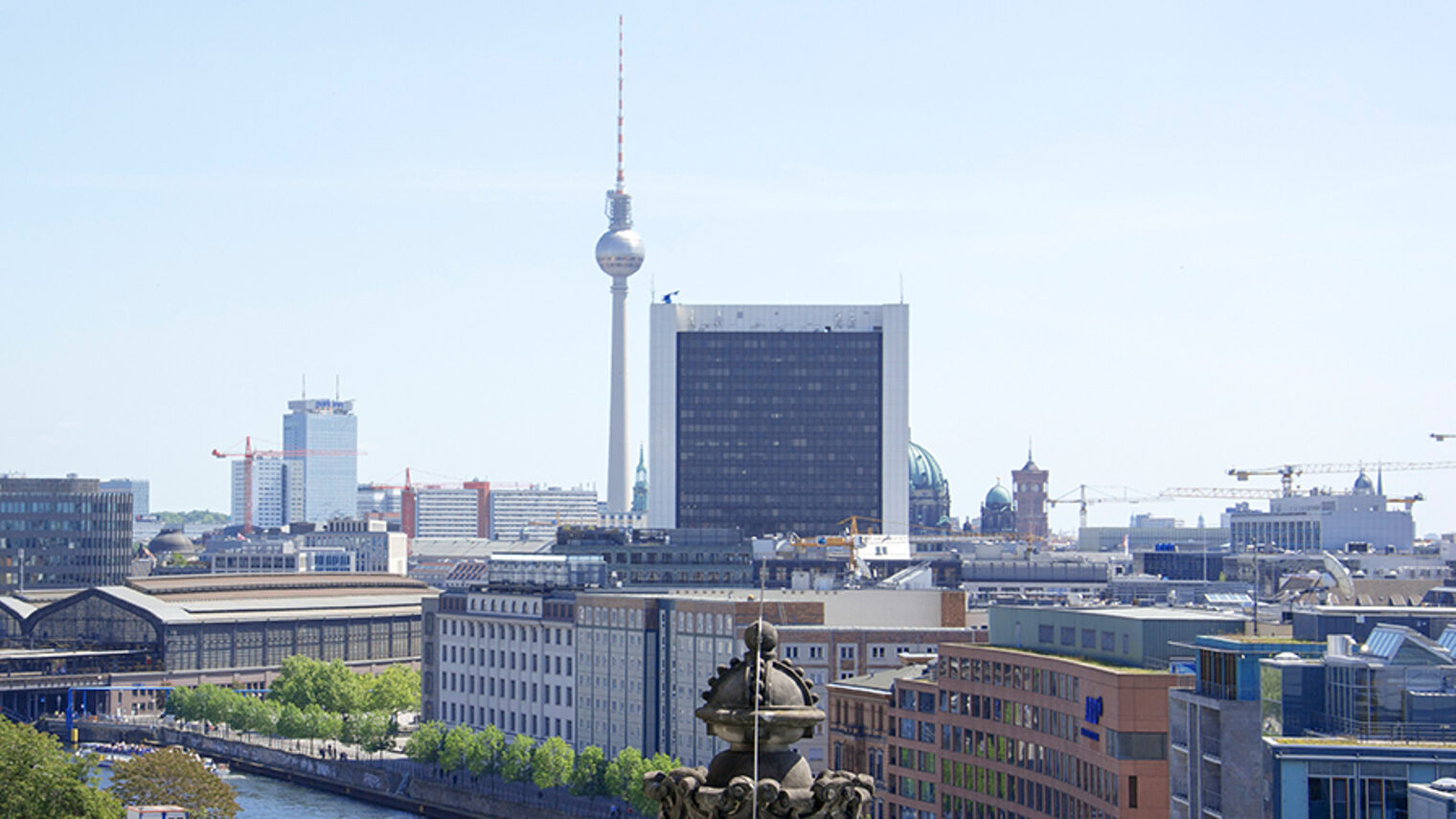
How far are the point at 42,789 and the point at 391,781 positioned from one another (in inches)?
2957

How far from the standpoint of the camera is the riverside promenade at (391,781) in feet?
472

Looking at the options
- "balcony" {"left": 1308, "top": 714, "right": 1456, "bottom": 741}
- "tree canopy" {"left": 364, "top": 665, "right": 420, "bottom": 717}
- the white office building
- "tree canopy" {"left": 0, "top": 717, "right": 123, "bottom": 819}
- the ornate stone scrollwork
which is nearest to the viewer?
the ornate stone scrollwork

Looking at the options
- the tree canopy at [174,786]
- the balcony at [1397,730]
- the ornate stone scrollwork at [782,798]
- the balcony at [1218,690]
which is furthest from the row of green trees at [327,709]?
the ornate stone scrollwork at [782,798]

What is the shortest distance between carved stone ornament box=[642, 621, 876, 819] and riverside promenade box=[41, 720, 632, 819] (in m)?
122

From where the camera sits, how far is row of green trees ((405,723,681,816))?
138125 millimetres

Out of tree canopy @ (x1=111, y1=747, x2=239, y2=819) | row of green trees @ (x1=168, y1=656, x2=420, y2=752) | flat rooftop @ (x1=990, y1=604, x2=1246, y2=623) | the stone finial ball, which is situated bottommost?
row of green trees @ (x1=168, y1=656, x2=420, y2=752)

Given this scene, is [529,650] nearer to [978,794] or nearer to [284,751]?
[284,751]

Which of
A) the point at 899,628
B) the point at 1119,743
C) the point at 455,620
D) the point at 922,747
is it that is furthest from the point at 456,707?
the point at 1119,743

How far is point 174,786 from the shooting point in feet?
396

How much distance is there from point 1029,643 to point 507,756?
186 feet

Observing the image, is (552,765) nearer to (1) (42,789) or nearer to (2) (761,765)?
(1) (42,789)

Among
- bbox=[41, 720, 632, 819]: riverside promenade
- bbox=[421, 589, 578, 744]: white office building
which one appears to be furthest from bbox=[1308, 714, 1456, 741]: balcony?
bbox=[421, 589, 578, 744]: white office building

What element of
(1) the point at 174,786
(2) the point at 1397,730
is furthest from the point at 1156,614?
(1) the point at 174,786

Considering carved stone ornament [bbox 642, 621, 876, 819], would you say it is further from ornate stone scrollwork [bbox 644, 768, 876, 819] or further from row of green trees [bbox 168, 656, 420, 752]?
row of green trees [bbox 168, 656, 420, 752]
